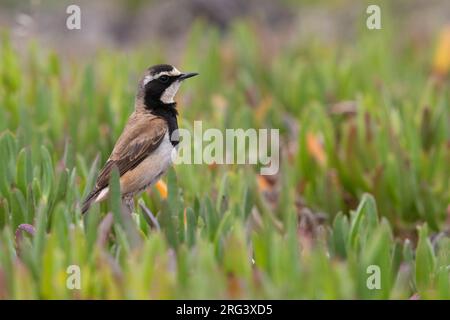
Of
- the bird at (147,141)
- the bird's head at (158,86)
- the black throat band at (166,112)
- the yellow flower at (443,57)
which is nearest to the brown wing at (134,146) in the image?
the bird at (147,141)

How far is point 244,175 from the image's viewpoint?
5.50m

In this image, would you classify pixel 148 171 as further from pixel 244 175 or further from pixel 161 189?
pixel 244 175

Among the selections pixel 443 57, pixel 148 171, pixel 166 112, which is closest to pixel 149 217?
pixel 148 171

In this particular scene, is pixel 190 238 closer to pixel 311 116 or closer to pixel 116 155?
pixel 116 155

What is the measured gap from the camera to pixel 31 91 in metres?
7.11

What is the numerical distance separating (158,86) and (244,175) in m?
0.67

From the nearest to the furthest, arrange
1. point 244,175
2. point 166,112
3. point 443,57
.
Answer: point 166,112, point 244,175, point 443,57

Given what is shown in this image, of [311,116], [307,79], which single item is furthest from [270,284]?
[307,79]

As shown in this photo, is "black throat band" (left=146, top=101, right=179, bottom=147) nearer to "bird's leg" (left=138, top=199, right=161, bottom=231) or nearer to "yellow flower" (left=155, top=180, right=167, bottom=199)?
"yellow flower" (left=155, top=180, right=167, bottom=199)

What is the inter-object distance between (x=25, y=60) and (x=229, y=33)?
14.6 feet

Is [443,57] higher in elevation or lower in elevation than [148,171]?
higher

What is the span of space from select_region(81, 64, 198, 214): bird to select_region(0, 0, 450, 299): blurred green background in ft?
0.31

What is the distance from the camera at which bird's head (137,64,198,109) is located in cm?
539

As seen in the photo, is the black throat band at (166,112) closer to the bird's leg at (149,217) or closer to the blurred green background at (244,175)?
the blurred green background at (244,175)
